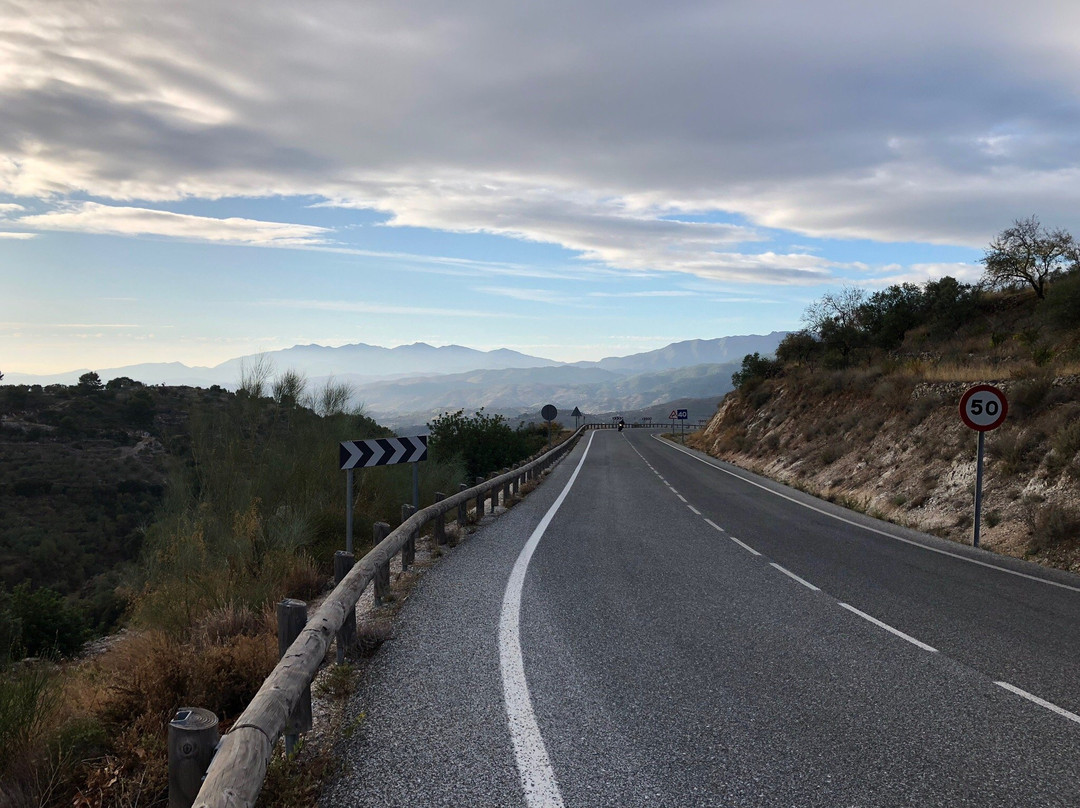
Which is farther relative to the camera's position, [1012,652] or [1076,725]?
[1012,652]

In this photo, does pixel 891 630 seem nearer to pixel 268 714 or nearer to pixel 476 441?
pixel 268 714

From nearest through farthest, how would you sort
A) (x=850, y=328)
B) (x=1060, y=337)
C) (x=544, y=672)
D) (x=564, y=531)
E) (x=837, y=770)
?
(x=837, y=770) → (x=544, y=672) → (x=564, y=531) → (x=1060, y=337) → (x=850, y=328)

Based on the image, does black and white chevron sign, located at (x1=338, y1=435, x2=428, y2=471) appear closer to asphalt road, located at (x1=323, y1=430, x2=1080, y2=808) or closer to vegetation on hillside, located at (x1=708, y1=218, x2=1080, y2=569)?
asphalt road, located at (x1=323, y1=430, x2=1080, y2=808)

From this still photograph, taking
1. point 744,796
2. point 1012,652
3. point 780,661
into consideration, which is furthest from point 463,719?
point 1012,652

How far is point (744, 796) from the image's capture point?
3.58 m

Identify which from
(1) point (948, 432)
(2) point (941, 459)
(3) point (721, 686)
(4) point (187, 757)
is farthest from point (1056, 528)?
(4) point (187, 757)

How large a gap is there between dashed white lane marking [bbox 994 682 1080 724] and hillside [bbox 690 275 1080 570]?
7.00m

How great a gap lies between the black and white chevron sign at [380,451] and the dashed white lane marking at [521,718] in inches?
123

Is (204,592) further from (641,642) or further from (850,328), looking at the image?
(850,328)

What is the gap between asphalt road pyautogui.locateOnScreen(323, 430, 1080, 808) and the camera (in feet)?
12.3

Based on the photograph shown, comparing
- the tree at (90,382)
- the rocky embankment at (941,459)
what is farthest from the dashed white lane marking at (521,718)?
the tree at (90,382)

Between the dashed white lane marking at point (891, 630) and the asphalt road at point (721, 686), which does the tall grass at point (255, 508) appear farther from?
the dashed white lane marking at point (891, 630)

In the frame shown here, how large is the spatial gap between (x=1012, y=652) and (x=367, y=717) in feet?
17.3

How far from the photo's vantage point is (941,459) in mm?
17312
